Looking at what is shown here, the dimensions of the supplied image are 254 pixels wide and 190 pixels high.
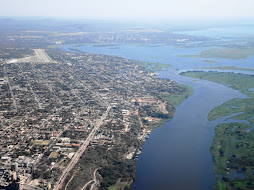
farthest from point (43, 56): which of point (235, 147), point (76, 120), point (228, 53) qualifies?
point (235, 147)

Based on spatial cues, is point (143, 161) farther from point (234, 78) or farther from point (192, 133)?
point (234, 78)

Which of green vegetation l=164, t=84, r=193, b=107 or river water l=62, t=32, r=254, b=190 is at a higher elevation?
green vegetation l=164, t=84, r=193, b=107

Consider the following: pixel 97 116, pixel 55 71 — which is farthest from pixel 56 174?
pixel 55 71

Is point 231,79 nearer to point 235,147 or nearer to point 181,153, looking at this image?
point 235,147

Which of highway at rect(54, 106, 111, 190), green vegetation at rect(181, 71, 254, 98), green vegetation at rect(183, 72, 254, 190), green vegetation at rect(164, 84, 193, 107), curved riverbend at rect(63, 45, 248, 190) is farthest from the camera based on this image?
green vegetation at rect(181, 71, 254, 98)

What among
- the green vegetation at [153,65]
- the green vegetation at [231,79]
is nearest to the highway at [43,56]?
the green vegetation at [153,65]

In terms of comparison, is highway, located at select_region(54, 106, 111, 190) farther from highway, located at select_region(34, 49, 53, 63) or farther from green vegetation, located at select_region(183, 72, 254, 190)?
highway, located at select_region(34, 49, 53, 63)

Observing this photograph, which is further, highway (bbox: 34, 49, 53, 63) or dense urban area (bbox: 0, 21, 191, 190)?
highway (bbox: 34, 49, 53, 63)

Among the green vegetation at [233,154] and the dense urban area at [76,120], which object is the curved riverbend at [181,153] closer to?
the green vegetation at [233,154]

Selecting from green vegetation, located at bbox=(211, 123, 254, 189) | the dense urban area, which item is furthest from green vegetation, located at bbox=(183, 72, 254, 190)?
the dense urban area
